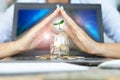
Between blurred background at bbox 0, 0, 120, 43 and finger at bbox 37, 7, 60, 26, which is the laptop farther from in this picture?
blurred background at bbox 0, 0, 120, 43

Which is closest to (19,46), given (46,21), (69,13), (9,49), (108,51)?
(9,49)

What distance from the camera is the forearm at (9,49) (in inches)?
42.2

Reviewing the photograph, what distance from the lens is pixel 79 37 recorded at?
3.58 ft

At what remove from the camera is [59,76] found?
38 cm

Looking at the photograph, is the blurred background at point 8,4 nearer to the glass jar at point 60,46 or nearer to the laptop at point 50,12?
the laptop at point 50,12

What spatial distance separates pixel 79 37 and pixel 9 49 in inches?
12.6

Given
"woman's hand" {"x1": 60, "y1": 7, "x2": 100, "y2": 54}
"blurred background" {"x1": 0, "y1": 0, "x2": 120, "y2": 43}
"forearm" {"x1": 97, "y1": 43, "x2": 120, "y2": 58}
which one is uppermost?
"blurred background" {"x1": 0, "y1": 0, "x2": 120, "y2": 43}

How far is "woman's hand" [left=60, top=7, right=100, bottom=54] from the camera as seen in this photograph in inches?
42.0

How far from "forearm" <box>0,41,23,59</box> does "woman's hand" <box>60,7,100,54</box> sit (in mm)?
250

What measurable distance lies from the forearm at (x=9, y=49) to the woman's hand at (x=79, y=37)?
250mm

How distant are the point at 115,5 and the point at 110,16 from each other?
0.47 feet

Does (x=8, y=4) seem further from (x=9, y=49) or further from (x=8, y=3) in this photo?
(x=9, y=49)

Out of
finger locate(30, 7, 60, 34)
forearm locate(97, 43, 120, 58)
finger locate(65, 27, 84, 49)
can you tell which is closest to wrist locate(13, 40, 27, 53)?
finger locate(30, 7, 60, 34)

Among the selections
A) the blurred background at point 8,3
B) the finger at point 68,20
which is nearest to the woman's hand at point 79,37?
the finger at point 68,20
